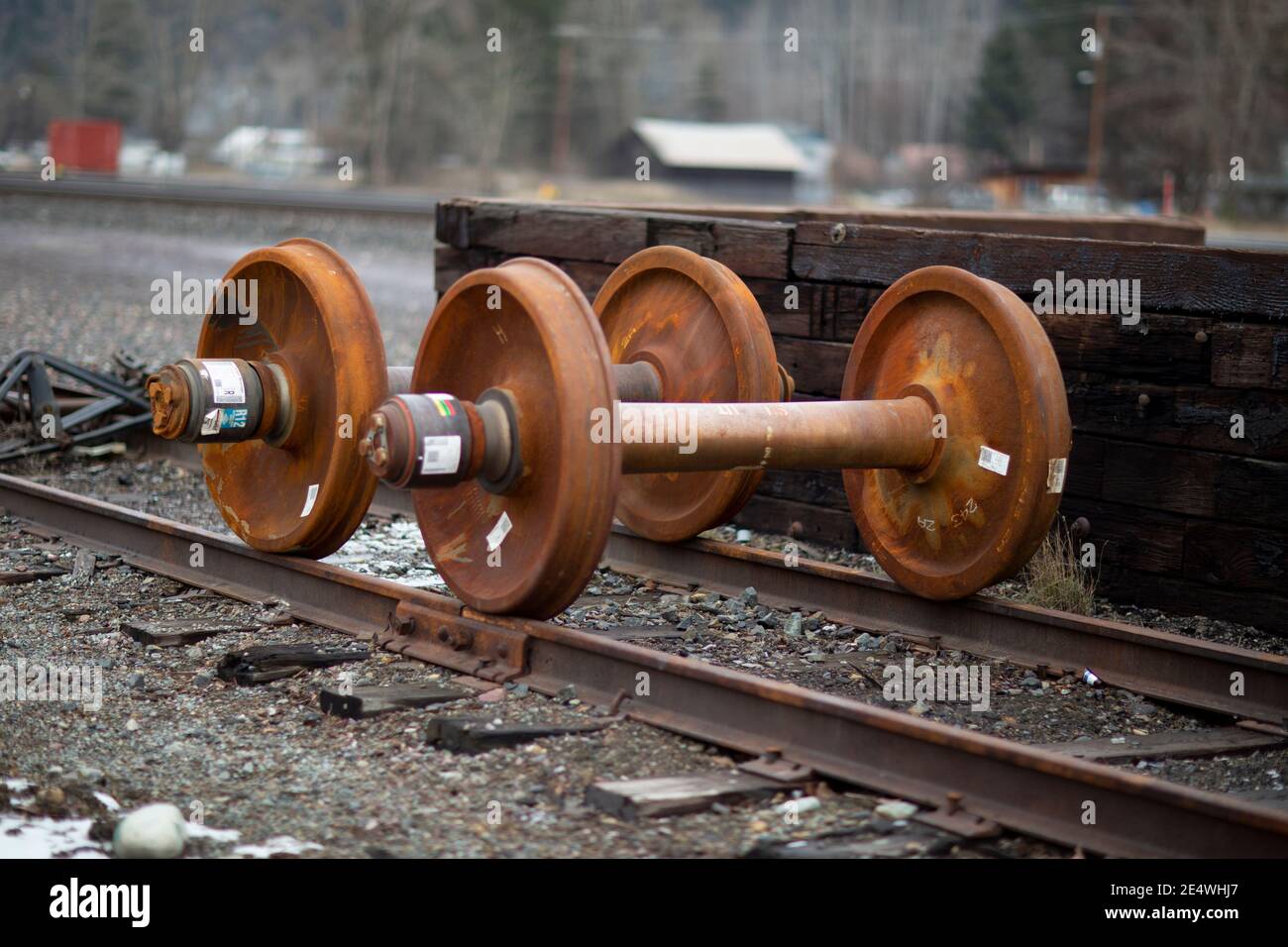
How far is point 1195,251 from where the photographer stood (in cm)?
→ 617

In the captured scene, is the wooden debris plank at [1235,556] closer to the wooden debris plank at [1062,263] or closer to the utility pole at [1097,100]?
the wooden debris plank at [1062,263]

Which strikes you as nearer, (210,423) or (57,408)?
(210,423)

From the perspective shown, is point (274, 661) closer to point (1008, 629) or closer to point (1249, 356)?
point (1008, 629)

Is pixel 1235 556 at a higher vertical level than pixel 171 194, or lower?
→ lower

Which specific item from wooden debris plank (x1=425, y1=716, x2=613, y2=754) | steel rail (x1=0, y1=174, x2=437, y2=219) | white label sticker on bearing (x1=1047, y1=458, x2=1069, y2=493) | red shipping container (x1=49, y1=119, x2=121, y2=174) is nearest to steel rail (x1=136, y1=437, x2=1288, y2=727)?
white label sticker on bearing (x1=1047, y1=458, x2=1069, y2=493)

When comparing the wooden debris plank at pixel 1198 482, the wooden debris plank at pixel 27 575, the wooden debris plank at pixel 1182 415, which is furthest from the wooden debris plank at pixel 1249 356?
the wooden debris plank at pixel 27 575

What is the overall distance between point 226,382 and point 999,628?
324 cm

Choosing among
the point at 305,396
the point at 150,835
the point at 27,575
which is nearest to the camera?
the point at 150,835

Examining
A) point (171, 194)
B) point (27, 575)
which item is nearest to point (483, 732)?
point (27, 575)

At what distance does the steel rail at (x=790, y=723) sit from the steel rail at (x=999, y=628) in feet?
4.71

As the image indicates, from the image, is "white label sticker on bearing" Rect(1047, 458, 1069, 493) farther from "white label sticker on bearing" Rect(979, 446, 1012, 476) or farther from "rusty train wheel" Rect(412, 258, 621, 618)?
"rusty train wheel" Rect(412, 258, 621, 618)

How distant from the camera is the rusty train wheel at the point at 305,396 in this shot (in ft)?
19.1

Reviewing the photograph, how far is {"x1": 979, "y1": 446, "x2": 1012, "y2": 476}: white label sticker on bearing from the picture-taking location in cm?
552

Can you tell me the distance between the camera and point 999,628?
18.8ft
